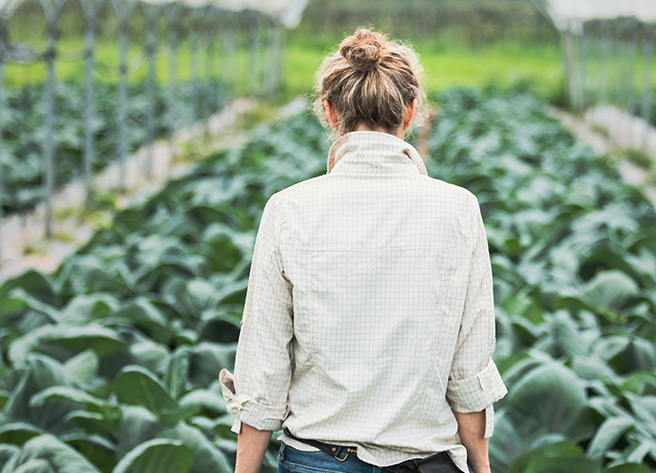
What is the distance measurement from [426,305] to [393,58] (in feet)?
1.85

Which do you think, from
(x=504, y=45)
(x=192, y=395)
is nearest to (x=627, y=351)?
(x=192, y=395)

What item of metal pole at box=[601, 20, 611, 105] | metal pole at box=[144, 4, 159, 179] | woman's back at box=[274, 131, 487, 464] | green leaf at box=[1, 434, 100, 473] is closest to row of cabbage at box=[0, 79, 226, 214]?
metal pole at box=[144, 4, 159, 179]

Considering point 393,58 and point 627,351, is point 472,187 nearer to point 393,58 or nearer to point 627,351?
point 627,351

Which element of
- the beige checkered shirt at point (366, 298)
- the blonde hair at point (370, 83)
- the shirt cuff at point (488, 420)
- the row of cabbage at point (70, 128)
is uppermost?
the blonde hair at point (370, 83)

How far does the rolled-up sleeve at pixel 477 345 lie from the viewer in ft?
7.05

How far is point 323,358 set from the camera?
2.10 m

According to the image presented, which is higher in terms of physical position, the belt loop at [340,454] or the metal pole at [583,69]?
the belt loop at [340,454]

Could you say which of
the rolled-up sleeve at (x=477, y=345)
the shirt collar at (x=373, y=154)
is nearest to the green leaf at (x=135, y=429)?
the rolled-up sleeve at (x=477, y=345)

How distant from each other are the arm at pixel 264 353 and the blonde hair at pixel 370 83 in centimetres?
27

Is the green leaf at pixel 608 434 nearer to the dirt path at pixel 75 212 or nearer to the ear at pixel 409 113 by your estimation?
the ear at pixel 409 113

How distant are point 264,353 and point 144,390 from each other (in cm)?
180

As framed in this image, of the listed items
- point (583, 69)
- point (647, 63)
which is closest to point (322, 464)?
Answer: point (647, 63)

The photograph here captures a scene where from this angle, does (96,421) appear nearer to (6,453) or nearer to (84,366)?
(6,453)

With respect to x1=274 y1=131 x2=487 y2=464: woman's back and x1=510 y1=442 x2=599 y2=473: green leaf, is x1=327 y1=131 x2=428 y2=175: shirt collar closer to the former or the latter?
x1=274 y1=131 x2=487 y2=464: woman's back
